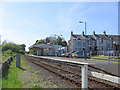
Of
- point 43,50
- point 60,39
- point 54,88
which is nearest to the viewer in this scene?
point 54,88

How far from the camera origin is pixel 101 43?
54.9 metres

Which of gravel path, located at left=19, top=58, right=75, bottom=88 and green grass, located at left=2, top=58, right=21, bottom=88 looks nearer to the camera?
green grass, located at left=2, top=58, right=21, bottom=88

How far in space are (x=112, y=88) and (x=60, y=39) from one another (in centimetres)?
9087

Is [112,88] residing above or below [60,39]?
below

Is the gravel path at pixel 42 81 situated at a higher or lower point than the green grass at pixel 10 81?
lower

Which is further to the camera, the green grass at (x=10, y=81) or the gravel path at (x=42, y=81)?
the gravel path at (x=42, y=81)

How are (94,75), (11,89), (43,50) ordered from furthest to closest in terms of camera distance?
(43,50)
(94,75)
(11,89)

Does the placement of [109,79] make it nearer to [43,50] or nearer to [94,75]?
[94,75]

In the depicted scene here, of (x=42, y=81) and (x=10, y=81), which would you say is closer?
(x=10, y=81)

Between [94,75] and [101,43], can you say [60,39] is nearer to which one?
[101,43]

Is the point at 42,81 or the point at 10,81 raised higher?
the point at 10,81

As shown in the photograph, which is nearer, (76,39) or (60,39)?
(76,39)

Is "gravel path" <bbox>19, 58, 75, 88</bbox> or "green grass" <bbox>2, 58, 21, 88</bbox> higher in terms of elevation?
"green grass" <bbox>2, 58, 21, 88</bbox>

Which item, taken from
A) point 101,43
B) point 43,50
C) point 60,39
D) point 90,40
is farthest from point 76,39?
point 60,39
